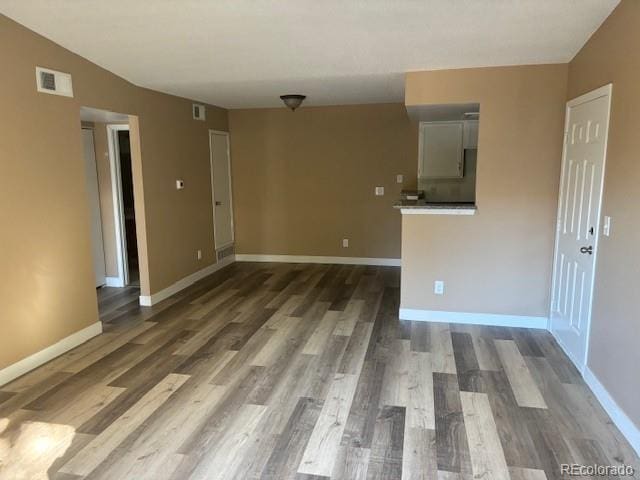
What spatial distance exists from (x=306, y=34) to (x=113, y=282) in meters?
4.10

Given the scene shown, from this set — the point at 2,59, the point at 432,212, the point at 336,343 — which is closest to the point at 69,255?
the point at 2,59

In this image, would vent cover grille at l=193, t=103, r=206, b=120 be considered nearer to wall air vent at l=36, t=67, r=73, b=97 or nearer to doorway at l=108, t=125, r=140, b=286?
doorway at l=108, t=125, r=140, b=286

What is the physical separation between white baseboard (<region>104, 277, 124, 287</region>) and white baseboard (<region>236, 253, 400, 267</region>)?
76.6 inches

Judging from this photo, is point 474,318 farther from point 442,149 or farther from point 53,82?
point 53,82

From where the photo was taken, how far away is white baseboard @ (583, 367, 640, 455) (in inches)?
93.7

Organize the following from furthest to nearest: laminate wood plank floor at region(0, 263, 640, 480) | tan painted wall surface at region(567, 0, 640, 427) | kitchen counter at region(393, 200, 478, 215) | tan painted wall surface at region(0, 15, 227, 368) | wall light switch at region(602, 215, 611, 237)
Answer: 1. kitchen counter at region(393, 200, 478, 215)
2. tan painted wall surface at region(0, 15, 227, 368)
3. wall light switch at region(602, 215, 611, 237)
4. tan painted wall surface at region(567, 0, 640, 427)
5. laminate wood plank floor at region(0, 263, 640, 480)

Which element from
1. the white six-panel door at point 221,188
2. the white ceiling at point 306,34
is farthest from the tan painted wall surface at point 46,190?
the white six-panel door at point 221,188

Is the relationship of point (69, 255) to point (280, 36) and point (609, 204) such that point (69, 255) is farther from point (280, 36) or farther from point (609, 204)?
point (609, 204)

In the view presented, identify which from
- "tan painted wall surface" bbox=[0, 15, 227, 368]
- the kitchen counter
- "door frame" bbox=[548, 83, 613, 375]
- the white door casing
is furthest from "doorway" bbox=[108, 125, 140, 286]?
"door frame" bbox=[548, 83, 613, 375]

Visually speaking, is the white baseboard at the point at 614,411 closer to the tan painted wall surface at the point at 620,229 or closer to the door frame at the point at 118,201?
the tan painted wall surface at the point at 620,229

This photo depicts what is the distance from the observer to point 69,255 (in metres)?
3.71

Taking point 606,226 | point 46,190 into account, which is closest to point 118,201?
point 46,190

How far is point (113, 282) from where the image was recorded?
5.69 metres

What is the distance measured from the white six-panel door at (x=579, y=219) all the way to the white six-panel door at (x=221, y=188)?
4.46 meters
